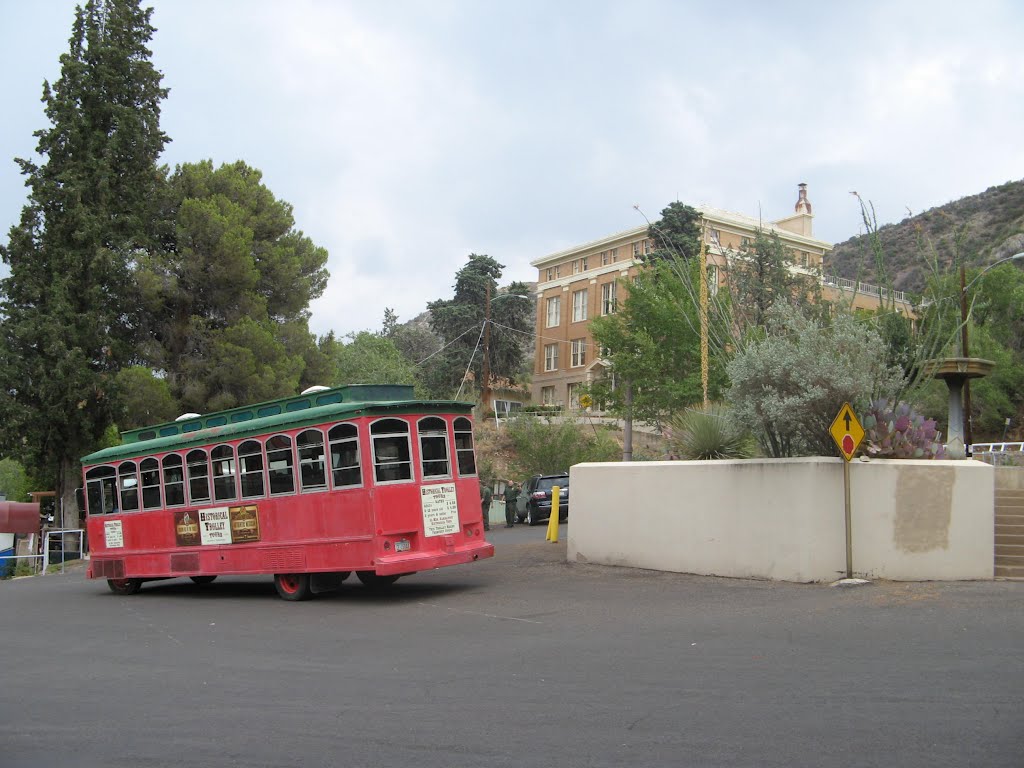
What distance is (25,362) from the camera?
30.3m

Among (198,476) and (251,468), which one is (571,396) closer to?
(198,476)

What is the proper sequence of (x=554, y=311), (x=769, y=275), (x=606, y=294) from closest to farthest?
(x=769, y=275) → (x=606, y=294) → (x=554, y=311)

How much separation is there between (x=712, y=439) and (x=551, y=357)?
55140mm

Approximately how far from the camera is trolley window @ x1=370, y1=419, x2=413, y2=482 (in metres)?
13.9

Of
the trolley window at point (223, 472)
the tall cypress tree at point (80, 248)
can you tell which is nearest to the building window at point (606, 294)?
the tall cypress tree at point (80, 248)

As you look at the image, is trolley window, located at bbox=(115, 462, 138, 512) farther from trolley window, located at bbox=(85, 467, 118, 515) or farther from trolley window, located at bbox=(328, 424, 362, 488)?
trolley window, located at bbox=(328, 424, 362, 488)

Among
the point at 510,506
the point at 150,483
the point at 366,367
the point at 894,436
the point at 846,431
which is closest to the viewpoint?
the point at 846,431

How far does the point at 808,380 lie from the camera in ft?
43.6

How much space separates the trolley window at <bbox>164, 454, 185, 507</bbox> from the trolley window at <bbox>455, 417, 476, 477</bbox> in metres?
5.26

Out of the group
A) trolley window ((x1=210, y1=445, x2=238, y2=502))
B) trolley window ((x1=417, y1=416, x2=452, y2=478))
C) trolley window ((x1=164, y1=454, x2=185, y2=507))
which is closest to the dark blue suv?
trolley window ((x1=164, y1=454, x2=185, y2=507))

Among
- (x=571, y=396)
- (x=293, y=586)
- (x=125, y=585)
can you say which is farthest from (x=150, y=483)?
(x=571, y=396)

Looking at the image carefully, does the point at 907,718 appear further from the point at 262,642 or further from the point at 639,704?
the point at 262,642

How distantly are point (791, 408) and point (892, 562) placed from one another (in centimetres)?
246

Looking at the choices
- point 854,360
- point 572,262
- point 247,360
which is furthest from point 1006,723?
point 572,262
